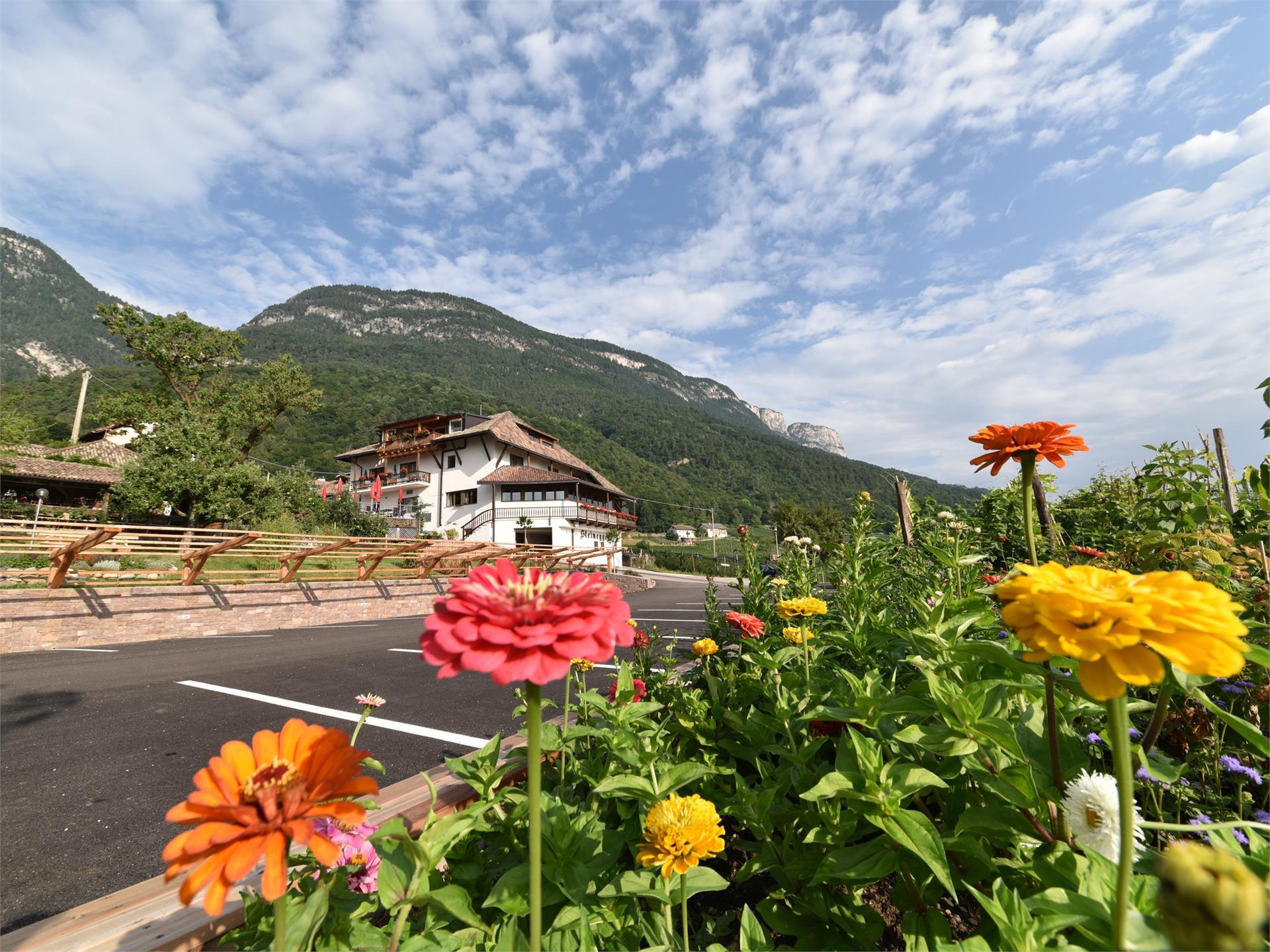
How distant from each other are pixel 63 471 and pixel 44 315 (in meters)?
82.5

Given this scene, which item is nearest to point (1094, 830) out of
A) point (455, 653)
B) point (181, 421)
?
point (455, 653)

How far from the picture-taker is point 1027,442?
1.52 m

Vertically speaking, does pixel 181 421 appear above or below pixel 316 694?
above

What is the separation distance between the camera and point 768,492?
221 ft

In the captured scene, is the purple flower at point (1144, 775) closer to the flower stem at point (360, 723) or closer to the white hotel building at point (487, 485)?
the flower stem at point (360, 723)

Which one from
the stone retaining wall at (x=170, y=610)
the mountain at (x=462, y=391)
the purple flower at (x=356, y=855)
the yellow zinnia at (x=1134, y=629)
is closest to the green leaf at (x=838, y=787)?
the yellow zinnia at (x=1134, y=629)

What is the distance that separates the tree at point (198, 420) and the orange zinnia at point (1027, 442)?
1865cm

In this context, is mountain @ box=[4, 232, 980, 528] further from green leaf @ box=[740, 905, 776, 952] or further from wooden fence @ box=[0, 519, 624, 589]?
green leaf @ box=[740, 905, 776, 952]

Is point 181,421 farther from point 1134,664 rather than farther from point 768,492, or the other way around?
point 768,492

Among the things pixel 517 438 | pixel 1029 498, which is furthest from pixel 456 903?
pixel 517 438

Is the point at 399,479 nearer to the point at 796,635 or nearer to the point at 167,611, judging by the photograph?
the point at 167,611

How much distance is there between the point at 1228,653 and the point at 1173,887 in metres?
0.47

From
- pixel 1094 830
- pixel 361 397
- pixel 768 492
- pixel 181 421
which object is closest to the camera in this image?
pixel 1094 830

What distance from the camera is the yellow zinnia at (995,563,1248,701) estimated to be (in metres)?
0.63
